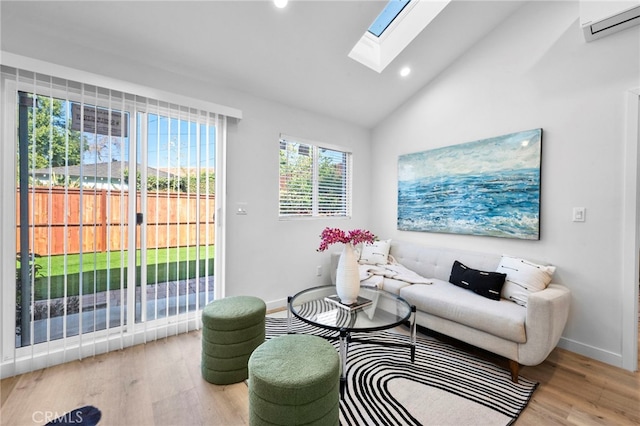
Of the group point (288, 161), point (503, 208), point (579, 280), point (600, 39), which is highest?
point (600, 39)

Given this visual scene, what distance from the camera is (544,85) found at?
2.56 meters

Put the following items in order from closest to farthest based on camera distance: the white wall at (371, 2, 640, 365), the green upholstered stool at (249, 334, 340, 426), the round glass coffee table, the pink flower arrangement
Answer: the green upholstered stool at (249, 334, 340, 426), the round glass coffee table, the pink flower arrangement, the white wall at (371, 2, 640, 365)

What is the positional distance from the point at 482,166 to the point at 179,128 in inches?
120

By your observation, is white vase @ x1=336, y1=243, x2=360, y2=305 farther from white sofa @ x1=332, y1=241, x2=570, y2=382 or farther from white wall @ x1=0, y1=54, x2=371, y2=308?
white wall @ x1=0, y1=54, x2=371, y2=308

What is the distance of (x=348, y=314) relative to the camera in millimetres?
2076

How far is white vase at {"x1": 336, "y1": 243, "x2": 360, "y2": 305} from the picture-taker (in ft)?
7.02

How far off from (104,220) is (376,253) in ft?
9.00

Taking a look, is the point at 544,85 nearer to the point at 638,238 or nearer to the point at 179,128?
the point at 638,238

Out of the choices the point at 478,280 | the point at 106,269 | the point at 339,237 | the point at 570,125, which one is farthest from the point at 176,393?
the point at 570,125

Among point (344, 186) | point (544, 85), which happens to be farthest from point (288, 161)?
point (544, 85)

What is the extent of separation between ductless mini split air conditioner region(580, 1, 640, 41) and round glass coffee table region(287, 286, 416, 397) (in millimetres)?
2587

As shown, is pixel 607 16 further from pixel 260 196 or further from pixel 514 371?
pixel 260 196

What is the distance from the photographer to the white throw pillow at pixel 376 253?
3.40 metres

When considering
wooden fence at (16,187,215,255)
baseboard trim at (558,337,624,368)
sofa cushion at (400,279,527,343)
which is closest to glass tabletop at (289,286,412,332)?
sofa cushion at (400,279,527,343)
